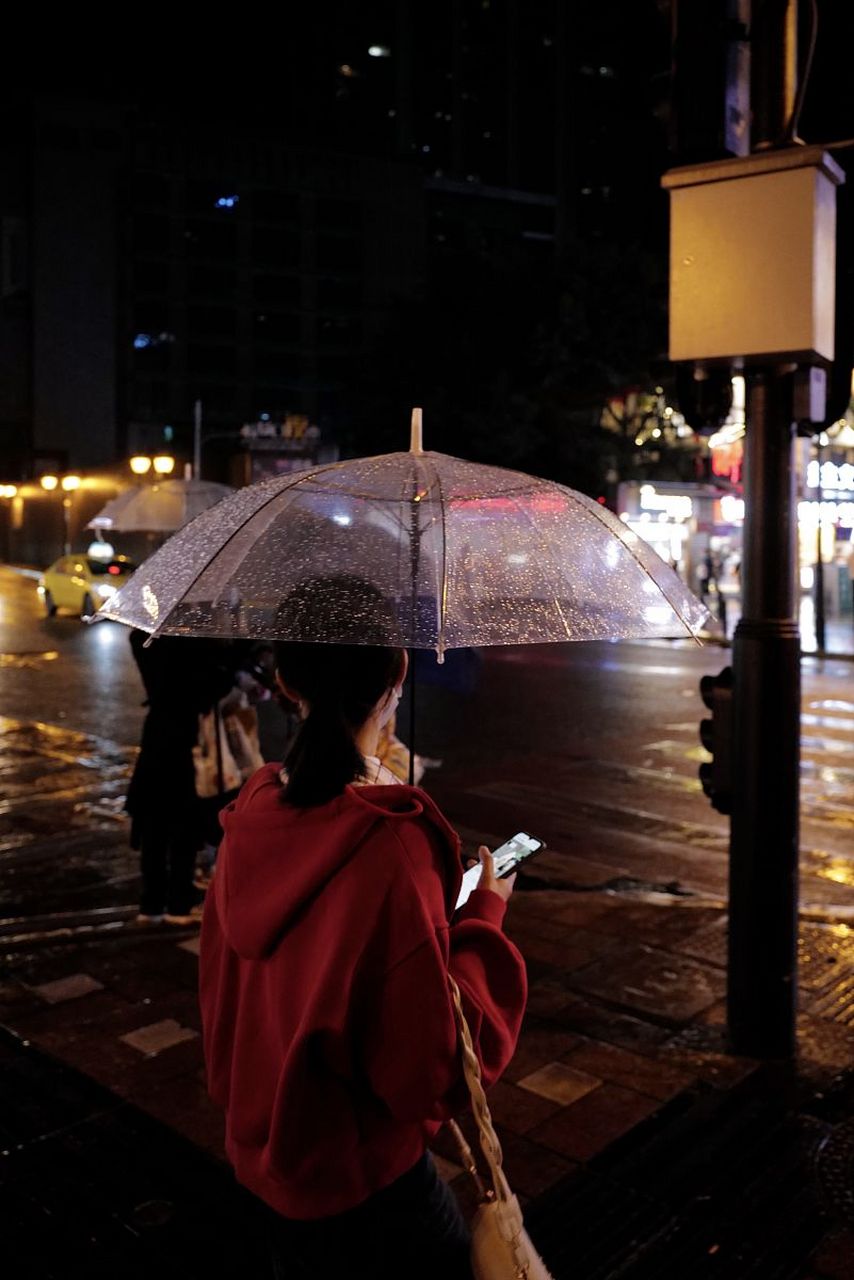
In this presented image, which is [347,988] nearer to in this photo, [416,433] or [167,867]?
[416,433]

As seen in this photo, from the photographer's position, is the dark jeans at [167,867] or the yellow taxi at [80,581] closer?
the dark jeans at [167,867]

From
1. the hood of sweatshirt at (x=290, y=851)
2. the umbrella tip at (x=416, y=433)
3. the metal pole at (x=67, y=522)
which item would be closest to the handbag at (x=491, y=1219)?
the hood of sweatshirt at (x=290, y=851)

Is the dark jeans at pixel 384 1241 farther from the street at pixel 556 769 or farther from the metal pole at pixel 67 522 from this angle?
the metal pole at pixel 67 522

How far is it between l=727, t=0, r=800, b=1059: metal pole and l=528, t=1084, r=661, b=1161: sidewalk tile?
675mm

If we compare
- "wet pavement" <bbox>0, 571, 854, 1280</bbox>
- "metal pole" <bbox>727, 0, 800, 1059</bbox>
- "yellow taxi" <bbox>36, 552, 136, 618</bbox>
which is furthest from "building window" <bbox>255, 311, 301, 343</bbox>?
"metal pole" <bbox>727, 0, 800, 1059</bbox>

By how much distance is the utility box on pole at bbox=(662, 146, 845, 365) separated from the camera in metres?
4.13

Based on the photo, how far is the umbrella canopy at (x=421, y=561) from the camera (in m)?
2.64

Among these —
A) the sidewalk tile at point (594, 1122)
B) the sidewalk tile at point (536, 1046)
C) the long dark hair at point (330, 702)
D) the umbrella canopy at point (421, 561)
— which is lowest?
the sidewalk tile at point (594, 1122)

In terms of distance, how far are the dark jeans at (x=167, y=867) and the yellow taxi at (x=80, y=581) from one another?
21.4m

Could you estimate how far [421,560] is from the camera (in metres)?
2.71

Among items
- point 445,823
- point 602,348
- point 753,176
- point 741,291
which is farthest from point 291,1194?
Answer: point 602,348

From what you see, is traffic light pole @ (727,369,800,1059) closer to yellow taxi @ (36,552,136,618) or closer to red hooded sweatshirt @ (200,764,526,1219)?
red hooded sweatshirt @ (200,764,526,1219)

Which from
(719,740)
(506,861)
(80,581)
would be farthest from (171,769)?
(80,581)

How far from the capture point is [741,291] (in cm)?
425
